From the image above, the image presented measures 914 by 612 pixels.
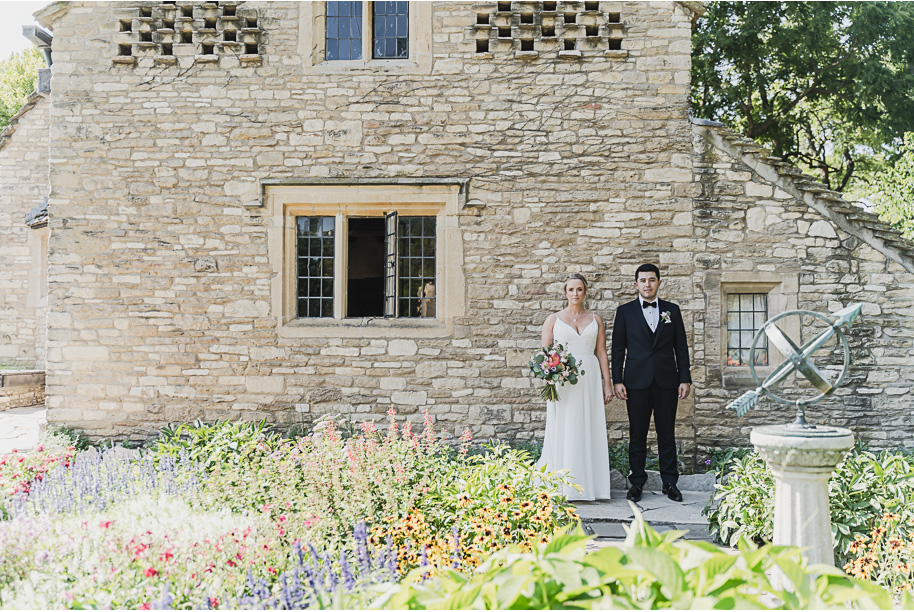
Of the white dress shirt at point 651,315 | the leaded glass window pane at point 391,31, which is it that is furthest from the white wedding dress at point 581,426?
the leaded glass window pane at point 391,31

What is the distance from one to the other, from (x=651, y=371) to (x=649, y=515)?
1.22 meters

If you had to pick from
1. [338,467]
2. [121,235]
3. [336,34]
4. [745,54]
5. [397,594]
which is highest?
[745,54]

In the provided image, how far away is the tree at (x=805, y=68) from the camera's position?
38.5ft

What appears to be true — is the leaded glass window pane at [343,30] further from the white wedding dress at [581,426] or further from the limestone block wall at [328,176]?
the white wedding dress at [581,426]

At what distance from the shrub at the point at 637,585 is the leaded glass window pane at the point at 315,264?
5758mm

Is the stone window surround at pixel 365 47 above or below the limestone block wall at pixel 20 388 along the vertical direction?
above

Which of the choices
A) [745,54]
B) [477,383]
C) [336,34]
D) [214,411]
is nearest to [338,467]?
[477,383]

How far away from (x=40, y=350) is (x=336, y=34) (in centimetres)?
1059

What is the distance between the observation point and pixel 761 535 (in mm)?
4180

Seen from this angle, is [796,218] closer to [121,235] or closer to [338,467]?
[338,467]

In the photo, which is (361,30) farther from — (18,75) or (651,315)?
(18,75)

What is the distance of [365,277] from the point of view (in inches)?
314

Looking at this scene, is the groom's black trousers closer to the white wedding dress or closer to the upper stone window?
the white wedding dress

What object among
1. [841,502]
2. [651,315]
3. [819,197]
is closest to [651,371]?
[651,315]
